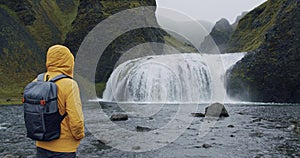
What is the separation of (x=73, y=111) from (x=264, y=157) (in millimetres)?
11119

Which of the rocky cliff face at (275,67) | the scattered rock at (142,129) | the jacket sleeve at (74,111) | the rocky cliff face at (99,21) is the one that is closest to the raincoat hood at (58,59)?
the jacket sleeve at (74,111)

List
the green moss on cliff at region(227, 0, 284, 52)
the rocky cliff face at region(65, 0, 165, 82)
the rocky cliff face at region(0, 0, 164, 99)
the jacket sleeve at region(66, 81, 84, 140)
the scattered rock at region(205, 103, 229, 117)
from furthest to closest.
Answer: the rocky cliff face at region(65, 0, 165, 82) → the rocky cliff face at region(0, 0, 164, 99) → the green moss on cliff at region(227, 0, 284, 52) → the scattered rock at region(205, 103, 229, 117) → the jacket sleeve at region(66, 81, 84, 140)

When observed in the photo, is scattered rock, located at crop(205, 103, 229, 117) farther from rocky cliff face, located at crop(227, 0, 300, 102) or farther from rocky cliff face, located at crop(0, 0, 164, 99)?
rocky cliff face, located at crop(0, 0, 164, 99)

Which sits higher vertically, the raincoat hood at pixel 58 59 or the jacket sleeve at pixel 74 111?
the raincoat hood at pixel 58 59

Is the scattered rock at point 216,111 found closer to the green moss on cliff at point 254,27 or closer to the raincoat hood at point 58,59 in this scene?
the raincoat hood at point 58,59

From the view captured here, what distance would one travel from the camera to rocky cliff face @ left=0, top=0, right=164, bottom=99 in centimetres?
8638

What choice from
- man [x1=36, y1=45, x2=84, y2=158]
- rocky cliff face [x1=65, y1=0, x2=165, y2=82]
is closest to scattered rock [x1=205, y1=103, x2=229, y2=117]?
man [x1=36, y1=45, x2=84, y2=158]

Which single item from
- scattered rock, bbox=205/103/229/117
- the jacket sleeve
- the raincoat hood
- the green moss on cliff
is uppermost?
the green moss on cliff

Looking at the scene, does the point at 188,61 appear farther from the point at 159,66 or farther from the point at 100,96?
the point at 100,96

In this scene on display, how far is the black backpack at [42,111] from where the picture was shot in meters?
5.28

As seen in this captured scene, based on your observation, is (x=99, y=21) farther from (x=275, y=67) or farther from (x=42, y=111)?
(x=42, y=111)

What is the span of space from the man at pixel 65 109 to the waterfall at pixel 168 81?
158 feet

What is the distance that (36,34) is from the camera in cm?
11231

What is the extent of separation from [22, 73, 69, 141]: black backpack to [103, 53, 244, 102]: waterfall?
48462 millimetres
